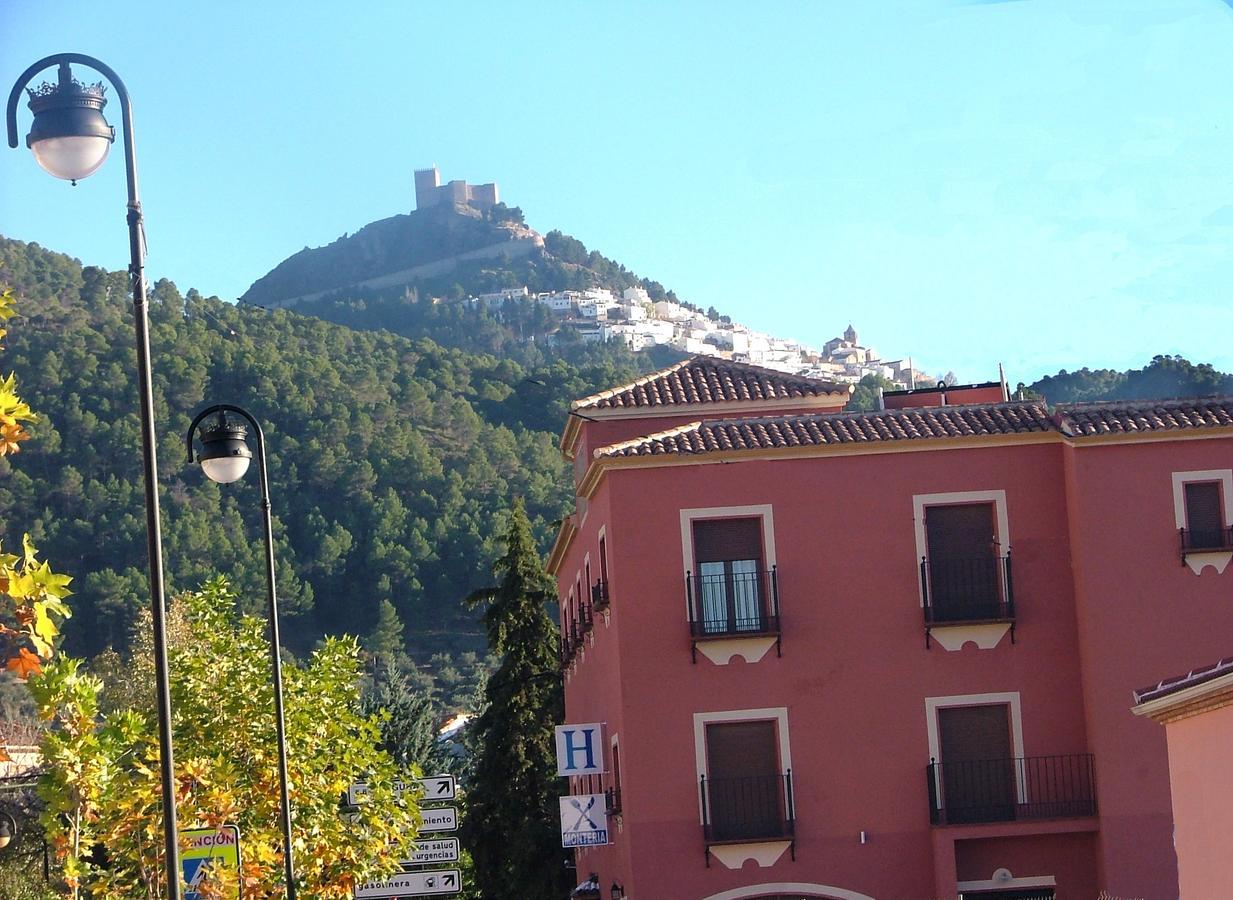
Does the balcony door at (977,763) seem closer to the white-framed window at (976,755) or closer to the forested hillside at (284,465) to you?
the white-framed window at (976,755)

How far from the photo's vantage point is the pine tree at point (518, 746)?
4266 centimetres

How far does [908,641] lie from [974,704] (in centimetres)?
137

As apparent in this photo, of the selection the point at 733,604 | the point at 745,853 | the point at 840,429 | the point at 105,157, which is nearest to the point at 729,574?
the point at 733,604

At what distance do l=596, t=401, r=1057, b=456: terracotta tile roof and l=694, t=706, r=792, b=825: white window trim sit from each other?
12.8ft

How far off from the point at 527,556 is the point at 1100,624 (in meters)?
23.1

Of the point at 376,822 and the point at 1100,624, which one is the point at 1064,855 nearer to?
the point at 1100,624

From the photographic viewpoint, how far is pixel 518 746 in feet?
149

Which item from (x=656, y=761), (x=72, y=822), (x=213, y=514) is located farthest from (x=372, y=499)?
(x=72, y=822)

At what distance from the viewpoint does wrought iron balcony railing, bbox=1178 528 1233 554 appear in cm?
2684

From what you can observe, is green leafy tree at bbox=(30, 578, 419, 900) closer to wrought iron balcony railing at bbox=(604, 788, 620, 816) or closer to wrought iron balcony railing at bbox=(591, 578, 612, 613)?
wrought iron balcony railing at bbox=(591, 578, 612, 613)

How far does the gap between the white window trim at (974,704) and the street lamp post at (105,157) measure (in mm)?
18173

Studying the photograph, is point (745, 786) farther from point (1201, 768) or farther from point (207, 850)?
point (207, 850)

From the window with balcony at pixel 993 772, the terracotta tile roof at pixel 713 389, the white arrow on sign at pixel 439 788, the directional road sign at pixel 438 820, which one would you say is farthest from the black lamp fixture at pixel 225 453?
the terracotta tile roof at pixel 713 389

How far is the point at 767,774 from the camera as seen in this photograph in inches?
1041
